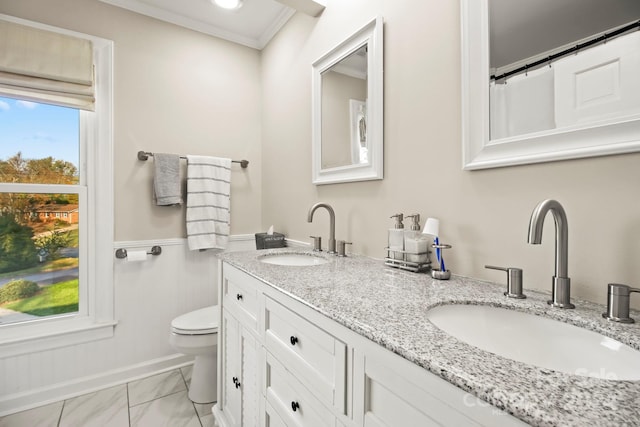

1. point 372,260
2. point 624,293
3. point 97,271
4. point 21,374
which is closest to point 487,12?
point 624,293

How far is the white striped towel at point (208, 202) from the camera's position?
6.95 ft

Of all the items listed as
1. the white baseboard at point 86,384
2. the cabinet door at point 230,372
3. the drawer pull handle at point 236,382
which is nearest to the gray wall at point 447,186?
the cabinet door at point 230,372

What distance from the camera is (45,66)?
168 centimetres

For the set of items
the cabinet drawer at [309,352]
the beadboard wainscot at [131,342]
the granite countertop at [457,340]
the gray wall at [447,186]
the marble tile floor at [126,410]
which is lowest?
the marble tile floor at [126,410]

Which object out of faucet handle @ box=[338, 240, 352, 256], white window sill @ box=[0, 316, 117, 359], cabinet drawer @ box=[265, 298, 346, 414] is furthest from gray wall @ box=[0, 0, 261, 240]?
cabinet drawer @ box=[265, 298, 346, 414]

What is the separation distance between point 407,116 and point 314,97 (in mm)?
736

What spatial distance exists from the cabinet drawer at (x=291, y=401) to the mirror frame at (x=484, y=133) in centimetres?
86

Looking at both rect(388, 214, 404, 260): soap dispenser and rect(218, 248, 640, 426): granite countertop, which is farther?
rect(388, 214, 404, 260): soap dispenser

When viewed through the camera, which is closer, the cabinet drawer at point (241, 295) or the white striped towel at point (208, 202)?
the cabinet drawer at point (241, 295)

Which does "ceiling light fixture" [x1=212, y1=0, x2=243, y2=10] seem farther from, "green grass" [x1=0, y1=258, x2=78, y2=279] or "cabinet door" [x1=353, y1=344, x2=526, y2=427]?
"cabinet door" [x1=353, y1=344, x2=526, y2=427]

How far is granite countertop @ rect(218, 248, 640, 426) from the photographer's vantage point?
1.22ft

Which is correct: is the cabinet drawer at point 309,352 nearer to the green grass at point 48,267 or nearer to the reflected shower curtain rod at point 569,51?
the reflected shower curtain rod at point 569,51

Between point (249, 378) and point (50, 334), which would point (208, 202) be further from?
point (249, 378)

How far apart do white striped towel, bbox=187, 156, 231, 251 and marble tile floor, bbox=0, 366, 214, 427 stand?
0.91 meters
